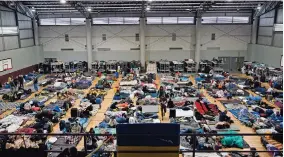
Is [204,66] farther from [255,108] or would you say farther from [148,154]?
[148,154]

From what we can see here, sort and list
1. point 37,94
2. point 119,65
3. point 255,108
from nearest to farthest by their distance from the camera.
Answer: point 255,108
point 37,94
point 119,65

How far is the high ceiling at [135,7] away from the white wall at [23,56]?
14.5 feet

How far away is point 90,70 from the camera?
29.7 metres

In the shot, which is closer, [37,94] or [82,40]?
[37,94]

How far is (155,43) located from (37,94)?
1544 cm

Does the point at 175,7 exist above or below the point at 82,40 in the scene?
above

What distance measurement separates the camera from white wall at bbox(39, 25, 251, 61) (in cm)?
3003

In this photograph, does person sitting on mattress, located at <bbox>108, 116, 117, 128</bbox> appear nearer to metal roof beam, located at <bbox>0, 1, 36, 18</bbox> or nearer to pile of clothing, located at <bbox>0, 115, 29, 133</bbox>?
pile of clothing, located at <bbox>0, 115, 29, 133</bbox>

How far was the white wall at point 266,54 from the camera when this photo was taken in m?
24.3

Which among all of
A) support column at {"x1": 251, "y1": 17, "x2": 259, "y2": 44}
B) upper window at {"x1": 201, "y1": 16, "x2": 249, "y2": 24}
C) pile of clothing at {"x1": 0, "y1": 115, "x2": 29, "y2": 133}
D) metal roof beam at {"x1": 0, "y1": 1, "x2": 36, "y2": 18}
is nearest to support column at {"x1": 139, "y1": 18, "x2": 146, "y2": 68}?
upper window at {"x1": 201, "y1": 16, "x2": 249, "y2": 24}

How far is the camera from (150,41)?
30.5 metres

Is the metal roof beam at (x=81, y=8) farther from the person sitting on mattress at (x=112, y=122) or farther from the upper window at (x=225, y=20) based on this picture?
the person sitting on mattress at (x=112, y=122)

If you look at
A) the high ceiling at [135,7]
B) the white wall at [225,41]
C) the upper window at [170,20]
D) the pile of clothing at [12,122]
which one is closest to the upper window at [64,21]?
the high ceiling at [135,7]

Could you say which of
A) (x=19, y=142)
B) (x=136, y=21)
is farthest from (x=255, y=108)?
(x=136, y=21)
